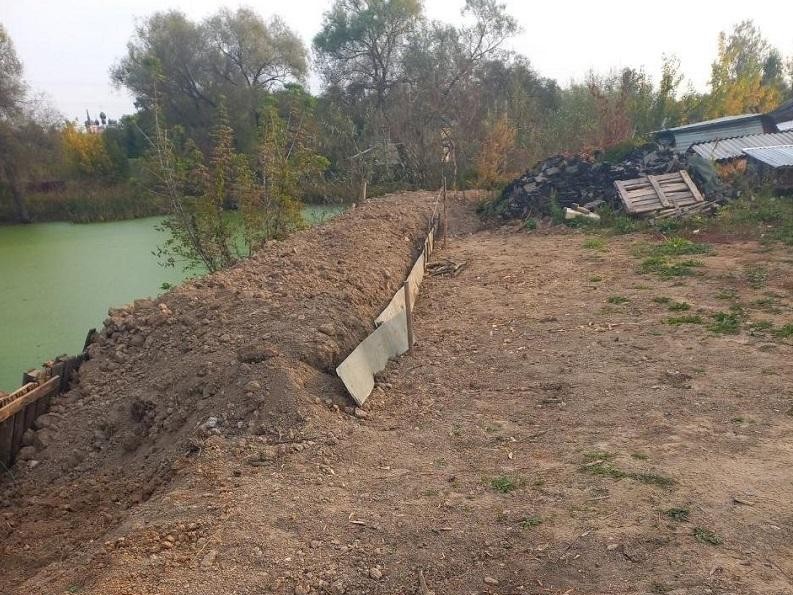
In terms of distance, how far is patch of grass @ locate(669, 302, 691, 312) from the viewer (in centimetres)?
679

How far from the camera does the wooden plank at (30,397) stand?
5.05 m

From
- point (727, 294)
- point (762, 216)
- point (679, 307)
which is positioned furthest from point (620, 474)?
point (762, 216)

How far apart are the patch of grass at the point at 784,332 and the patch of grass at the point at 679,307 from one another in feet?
3.42

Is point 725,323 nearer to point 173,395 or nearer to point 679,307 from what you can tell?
point 679,307

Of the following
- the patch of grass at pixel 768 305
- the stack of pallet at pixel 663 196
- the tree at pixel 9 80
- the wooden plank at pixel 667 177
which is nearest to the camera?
the patch of grass at pixel 768 305

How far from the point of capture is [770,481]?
3.51 m

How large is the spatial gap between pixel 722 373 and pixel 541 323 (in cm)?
211

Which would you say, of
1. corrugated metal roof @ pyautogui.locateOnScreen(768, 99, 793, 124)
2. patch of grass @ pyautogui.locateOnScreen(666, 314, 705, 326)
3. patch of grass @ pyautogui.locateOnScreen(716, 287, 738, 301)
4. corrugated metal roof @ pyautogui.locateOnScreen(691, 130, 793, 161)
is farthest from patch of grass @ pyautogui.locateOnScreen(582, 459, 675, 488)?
corrugated metal roof @ pyautogui.locateOnScreen(768, 99, 793, 124)

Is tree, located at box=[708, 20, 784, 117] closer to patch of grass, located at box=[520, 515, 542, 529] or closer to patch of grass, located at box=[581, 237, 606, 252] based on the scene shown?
patch of grass, located at box=[581, 237, 606, 252]

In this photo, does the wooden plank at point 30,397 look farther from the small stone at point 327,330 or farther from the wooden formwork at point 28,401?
the small stone at point 327,330

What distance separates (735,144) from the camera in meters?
15.0

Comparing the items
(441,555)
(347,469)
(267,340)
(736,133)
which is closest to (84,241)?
(267,340)

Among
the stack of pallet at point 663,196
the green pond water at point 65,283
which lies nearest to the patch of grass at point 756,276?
the stack of pallet at point 663,196

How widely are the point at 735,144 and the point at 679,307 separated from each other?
10704mm
